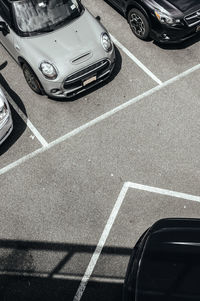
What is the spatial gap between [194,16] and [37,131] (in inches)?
166

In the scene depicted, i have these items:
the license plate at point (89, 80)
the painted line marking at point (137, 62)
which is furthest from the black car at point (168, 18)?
the license plate at point (89, 80)

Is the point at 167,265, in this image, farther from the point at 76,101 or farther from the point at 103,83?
the point at 103,83

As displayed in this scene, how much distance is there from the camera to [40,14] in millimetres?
7281

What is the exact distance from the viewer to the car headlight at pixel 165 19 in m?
7.67

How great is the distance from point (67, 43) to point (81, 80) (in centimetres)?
81

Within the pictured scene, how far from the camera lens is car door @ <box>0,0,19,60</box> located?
7.32 m

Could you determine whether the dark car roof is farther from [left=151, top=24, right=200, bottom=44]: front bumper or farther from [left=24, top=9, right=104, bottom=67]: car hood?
[left=151, top=24, right=200, bottom=44]: front bumper

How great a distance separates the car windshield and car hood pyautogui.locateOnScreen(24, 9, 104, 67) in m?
0.17

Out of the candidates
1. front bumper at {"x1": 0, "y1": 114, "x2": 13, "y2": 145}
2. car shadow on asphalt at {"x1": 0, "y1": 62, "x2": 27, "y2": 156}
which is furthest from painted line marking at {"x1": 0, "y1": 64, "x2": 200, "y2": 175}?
front bumper at {"x1": 0, "y1": 114, "x2": 13, "y2": 145}

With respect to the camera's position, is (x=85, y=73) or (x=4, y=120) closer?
(x=4, y=120)

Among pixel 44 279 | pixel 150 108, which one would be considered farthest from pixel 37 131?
pixel 44 279

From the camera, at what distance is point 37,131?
726 centimetres

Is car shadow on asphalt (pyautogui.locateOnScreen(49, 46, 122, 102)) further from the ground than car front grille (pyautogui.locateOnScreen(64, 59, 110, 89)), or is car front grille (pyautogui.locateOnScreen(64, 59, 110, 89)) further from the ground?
car front grille (pyautogui.locateOnScreen(64, 59, 110, 89))

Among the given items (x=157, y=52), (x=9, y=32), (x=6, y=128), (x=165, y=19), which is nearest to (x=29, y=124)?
(x=6, y=128)
